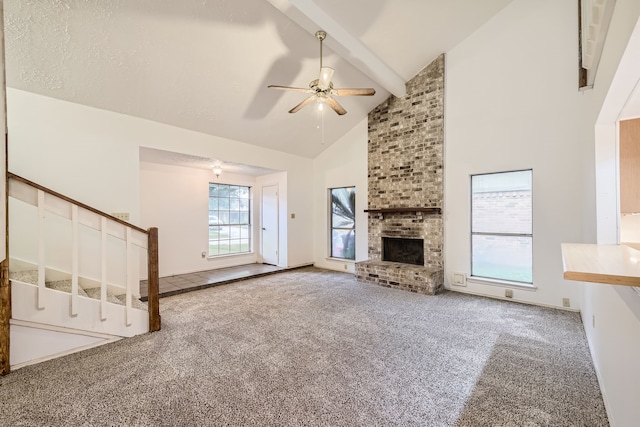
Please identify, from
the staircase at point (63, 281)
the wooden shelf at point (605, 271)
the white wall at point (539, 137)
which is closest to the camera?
the wooden shelf at point (605, 271)

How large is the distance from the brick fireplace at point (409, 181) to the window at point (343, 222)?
60 cm

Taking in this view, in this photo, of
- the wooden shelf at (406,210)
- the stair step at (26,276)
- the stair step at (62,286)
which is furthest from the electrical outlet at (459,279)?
the stair step at (26,276)

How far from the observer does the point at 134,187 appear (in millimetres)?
3955

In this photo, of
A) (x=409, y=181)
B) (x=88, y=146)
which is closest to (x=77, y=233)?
(x=88, y=146)

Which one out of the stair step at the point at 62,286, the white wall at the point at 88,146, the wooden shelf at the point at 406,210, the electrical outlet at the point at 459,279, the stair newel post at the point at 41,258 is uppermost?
the white wall at the point at 88,146

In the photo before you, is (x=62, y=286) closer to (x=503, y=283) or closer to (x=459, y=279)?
(x=459, y=279)

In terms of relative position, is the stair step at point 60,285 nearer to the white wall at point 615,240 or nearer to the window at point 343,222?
the white wall at point 615,240

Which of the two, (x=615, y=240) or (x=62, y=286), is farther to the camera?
(x=62, y=286)

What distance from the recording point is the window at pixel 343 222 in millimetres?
6145

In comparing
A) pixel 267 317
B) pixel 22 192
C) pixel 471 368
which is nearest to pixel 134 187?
pixel 22 192

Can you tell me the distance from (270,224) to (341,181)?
197 centimetres

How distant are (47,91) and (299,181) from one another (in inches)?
168

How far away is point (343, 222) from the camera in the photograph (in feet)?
20.8

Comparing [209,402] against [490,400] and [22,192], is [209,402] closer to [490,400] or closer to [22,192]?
[490,400]
